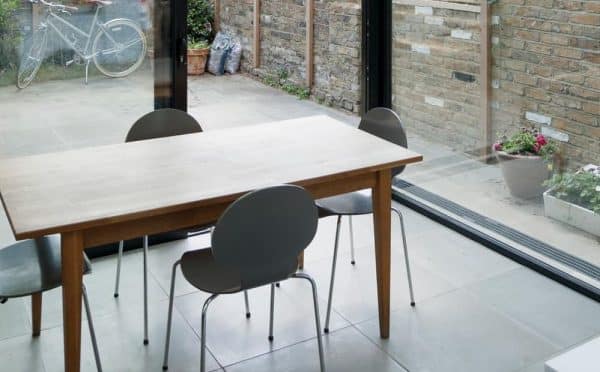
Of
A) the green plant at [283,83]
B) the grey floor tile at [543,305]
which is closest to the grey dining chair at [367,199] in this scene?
the grey floor tile at [543,305]

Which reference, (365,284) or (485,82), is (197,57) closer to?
(485,82)

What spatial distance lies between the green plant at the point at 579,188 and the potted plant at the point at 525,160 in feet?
0.25

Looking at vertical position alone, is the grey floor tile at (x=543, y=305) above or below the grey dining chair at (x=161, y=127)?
below

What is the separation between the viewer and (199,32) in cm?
660

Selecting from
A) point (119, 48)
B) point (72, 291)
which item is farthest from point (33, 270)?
point (119, 48)

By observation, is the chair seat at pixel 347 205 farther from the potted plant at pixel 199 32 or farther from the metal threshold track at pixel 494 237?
the potted plant at pixel 199 32

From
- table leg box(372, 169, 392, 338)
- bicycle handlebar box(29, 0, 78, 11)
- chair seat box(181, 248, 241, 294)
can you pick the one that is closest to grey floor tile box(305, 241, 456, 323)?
table leg box(372, 169, 392, 338)

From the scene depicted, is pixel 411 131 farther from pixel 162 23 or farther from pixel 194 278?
pixel 194 278

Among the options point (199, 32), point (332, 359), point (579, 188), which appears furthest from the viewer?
point (199, 32)

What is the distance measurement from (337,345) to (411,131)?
6.12ft

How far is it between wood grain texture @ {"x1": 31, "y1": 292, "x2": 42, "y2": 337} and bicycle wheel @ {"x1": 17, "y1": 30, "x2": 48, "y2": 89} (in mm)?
973

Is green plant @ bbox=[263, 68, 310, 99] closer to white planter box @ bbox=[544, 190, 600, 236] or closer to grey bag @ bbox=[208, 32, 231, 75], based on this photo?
grey bag @ bbox=[208, 32, 231, 75]

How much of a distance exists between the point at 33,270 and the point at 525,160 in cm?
229

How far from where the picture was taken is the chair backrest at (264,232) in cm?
226
